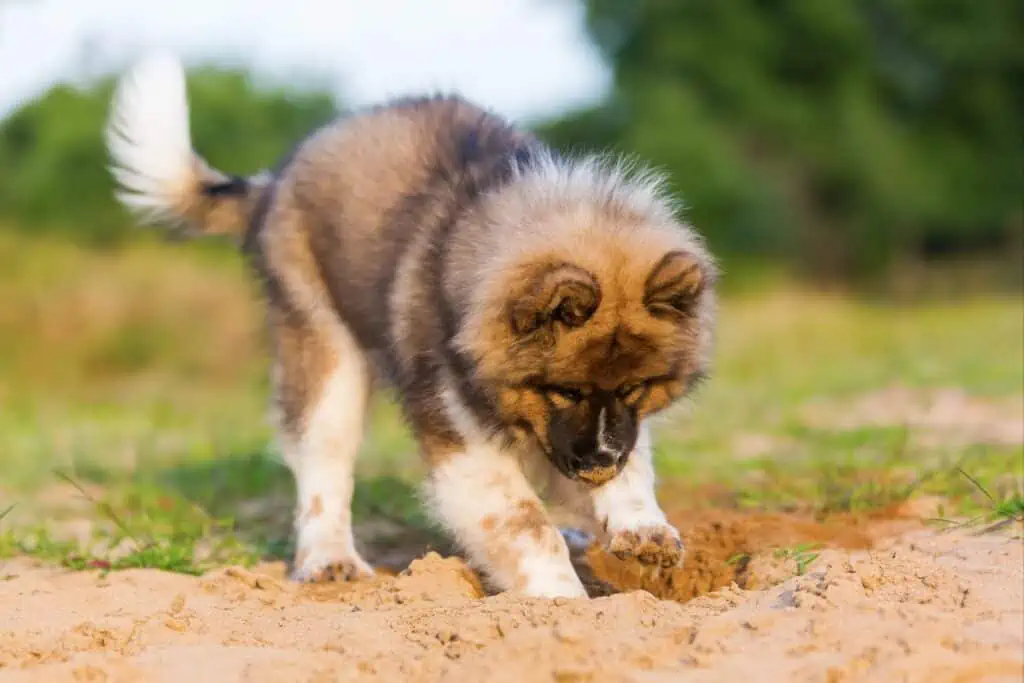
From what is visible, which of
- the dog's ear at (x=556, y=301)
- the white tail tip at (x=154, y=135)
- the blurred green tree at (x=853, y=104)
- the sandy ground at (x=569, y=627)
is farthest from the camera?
the blurred green tree at (x=853, y=104)

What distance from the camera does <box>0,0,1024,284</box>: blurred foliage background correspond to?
2348 cm

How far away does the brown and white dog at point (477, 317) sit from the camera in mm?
3777

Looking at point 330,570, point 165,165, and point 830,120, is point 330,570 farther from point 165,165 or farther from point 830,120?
point 830,120

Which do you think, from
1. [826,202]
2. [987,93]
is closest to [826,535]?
[826,202]

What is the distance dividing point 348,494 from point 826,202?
2277cm

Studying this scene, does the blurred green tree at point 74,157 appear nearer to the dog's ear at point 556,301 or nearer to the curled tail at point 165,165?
the curled tail at point 165,165

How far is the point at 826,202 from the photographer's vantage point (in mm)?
26219

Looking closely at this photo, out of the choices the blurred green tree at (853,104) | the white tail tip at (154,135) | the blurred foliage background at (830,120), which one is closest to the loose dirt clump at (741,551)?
the white tail tip at (154,135)

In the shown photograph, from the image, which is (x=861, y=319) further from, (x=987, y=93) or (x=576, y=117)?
(x=987, y=93)

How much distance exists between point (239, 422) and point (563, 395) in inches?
252

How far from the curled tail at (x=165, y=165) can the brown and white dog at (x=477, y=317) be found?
0.6 inches

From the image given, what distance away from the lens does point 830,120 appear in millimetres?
26062

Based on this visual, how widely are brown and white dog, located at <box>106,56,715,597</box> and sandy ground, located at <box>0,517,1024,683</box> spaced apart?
342 mm

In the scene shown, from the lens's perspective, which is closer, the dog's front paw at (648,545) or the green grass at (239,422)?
the dog's front paw at (648,545)
